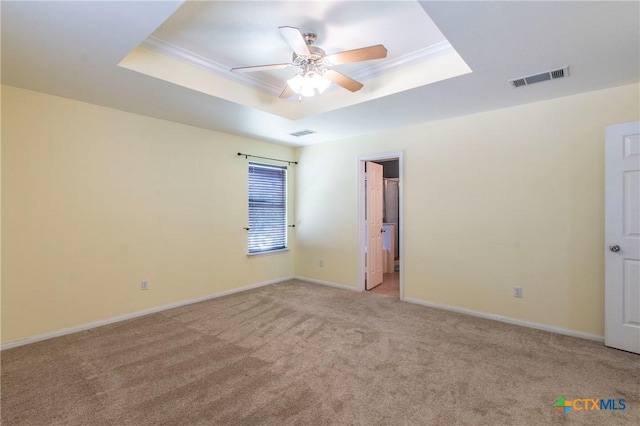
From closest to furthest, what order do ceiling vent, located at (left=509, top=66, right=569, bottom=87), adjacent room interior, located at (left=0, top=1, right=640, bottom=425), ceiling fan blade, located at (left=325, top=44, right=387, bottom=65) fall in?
adjacent room interior, located at (left=0, top=1, right=640, bottom=425), ceiling fan blade, located at (left=325, top=44, right=387, bottom=65), ceiling vent, located at (left=509, top=66, right=569, bottom=87)

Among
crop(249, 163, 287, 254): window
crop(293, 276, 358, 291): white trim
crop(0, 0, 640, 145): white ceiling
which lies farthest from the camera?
crop(249, 163, 287, 254): window

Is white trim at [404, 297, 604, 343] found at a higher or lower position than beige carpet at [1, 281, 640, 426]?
higher

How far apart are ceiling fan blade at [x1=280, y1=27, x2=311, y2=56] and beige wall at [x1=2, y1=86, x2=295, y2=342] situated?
251 centimetres

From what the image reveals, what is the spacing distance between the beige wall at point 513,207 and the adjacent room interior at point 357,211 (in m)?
0.02

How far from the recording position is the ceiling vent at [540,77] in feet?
8.24

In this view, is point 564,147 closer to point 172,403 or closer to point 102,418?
point 172,403

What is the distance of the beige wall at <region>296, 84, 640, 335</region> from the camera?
116 inches

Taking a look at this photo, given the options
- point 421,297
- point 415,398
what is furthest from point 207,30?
point 421,297

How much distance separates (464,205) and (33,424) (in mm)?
4311

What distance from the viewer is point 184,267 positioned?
409 cm

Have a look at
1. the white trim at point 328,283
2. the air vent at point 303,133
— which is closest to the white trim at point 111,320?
the white trim at point 328,283

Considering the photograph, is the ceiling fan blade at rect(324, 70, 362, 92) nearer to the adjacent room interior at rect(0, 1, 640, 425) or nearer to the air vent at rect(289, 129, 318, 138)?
the adjacent room interior at rect(0, 1, 640, 425)

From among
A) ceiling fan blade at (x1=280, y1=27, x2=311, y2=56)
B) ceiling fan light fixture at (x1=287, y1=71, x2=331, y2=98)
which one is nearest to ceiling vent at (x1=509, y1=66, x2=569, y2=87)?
ceiling fan light fixture at (x1=287, y1=71, x2=331, y2=98)

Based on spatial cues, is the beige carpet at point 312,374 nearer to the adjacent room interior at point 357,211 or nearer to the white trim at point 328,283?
the adjacent room interior at point 357,211
